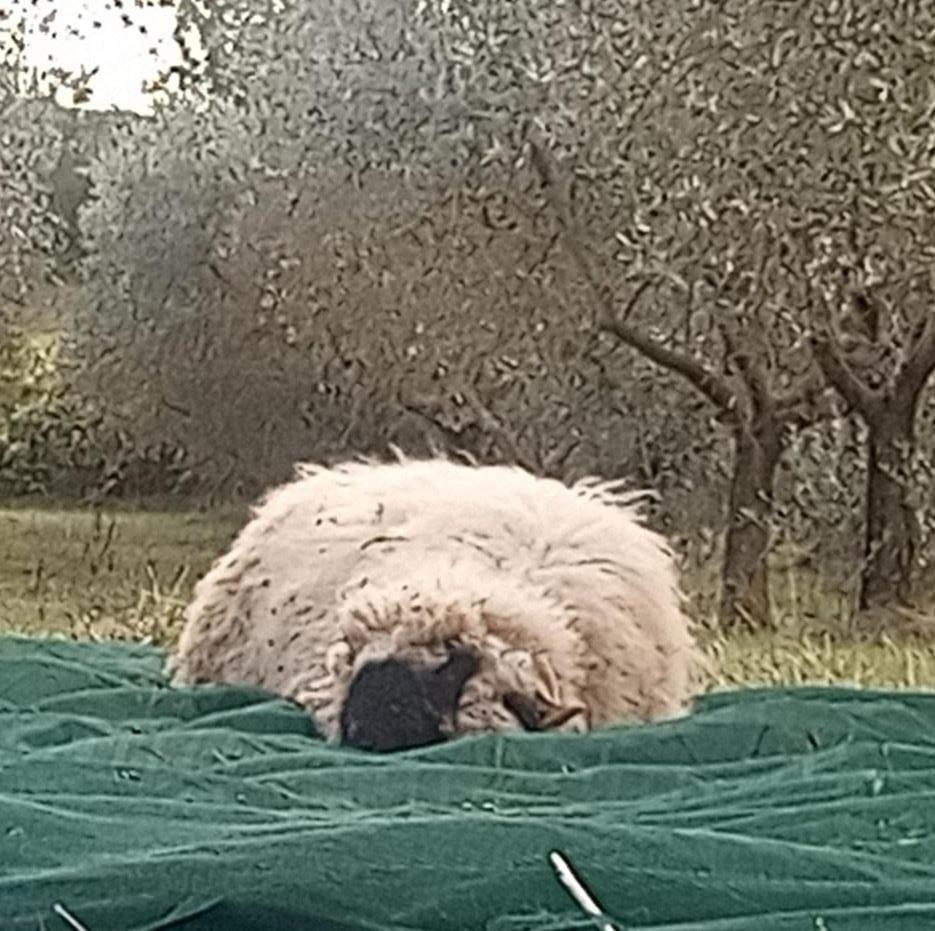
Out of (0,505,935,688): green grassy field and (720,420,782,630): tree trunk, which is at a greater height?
(720,420,782,630): tree trunk

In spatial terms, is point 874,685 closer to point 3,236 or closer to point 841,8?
point 841,8

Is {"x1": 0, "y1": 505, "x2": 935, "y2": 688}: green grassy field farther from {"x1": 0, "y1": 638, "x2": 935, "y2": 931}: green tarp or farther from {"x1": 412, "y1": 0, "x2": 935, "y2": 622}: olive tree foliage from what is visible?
{"x1": 0, "y1": 638, "x2": 935, "y2": 931}: green tarp

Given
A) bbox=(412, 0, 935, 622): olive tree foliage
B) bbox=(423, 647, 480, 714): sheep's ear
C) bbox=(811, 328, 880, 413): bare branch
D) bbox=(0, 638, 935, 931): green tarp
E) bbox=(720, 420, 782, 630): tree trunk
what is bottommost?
bbox=(0, 638, 935, 931): green tarp

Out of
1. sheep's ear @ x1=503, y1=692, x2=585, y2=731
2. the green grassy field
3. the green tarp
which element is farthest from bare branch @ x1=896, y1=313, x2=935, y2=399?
sheep's ear @ x1=503, y1=692, x2=585, y2=731

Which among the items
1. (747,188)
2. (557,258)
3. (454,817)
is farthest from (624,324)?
(454,817)

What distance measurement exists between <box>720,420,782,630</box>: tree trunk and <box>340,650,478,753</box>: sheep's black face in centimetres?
57

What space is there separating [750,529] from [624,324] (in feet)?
0.94

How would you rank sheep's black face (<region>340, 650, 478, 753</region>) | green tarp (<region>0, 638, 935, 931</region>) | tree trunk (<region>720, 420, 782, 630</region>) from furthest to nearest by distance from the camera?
tree trunk (<region>720, 420, 782, 630</region>) < sheep's black face (<region>340, 650, 478, 753</region>) < green tarp (<region>0, 638, 935, 931</region>)

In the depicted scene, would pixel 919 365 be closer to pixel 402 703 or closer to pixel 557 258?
pixel 557 258

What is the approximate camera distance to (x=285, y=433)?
270 centimetres

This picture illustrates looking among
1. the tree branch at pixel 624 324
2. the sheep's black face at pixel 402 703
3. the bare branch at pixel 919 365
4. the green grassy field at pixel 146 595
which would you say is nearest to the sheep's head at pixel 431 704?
the sheep's black face at pixel 402 703

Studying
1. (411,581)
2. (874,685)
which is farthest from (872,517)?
(411,581)

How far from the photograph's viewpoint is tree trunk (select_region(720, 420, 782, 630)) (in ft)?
8.63

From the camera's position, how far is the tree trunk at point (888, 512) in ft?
8.68
